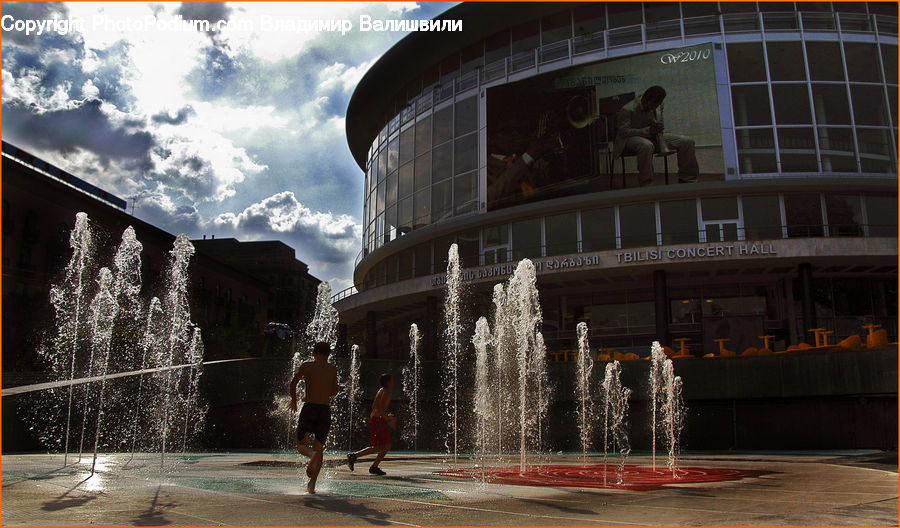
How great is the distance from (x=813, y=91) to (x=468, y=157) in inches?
696

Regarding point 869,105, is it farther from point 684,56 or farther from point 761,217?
point 684,56

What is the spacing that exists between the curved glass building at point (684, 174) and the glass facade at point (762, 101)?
0.30 ft

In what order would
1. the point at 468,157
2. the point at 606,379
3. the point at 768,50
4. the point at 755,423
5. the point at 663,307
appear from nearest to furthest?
the point at 755,423
the point at 606,379
the point at 663,307
the point at 768,50
the point at 468,157

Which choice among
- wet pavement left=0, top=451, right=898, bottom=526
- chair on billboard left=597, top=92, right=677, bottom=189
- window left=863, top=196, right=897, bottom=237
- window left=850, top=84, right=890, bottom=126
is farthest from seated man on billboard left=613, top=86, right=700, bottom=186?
wet pavement left=0, top=451, right=898, bottom=526

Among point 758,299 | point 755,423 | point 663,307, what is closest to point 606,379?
point 755,423

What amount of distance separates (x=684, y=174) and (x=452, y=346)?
15.1 metres

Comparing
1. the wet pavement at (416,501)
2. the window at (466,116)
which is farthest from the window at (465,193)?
the wet pavement at (416,501)

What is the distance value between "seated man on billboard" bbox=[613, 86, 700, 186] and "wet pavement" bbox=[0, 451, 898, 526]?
23.8 meters

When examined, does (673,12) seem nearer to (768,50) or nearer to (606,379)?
(768,50)

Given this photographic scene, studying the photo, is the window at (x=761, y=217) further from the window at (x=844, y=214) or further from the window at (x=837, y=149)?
the window at (x=837, y=149)

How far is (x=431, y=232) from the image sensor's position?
3738 centimetres

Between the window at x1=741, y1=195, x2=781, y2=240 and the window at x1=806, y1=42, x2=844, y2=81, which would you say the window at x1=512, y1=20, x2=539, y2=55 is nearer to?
the window at x1=806, y1=42, x2=844, y2=81

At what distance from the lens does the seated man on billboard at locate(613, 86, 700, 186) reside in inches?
1243

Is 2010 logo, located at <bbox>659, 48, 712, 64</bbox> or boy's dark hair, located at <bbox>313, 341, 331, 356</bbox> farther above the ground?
2010 logo, located at <bbox>659, 48, 712, 64</bbox>
